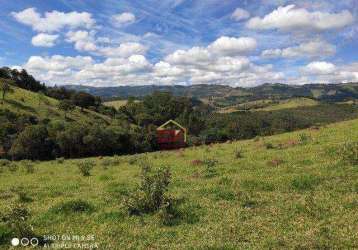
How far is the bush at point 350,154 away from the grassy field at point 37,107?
107m

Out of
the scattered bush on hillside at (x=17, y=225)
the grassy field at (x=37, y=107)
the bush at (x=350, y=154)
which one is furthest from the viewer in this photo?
the grassy field at (x=37, y=107)

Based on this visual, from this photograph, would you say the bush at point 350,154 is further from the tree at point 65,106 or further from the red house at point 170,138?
the tree at point 65,106

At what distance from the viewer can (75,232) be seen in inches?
514

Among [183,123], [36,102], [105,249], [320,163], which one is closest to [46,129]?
[36,102]

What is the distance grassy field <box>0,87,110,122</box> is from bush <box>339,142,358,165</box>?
10730cm

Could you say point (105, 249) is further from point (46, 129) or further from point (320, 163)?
point (46, 129)

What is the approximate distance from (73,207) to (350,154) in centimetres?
1574

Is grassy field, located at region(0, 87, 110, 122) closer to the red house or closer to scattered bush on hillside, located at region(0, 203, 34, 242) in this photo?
the red house

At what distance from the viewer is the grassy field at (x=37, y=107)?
12056 cm

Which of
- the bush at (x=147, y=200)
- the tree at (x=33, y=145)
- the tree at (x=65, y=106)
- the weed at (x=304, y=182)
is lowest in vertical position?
the tree at (x=33, y=145)

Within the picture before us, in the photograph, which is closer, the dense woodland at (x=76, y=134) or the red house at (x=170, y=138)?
the dense woodland at (x=76, y=134)

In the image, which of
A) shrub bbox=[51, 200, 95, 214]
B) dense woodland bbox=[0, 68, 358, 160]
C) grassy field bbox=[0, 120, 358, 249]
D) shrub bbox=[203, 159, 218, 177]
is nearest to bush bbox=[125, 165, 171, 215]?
grassy field bbox=[0, 120, 358, 249]

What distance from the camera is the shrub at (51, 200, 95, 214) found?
15.9 meters

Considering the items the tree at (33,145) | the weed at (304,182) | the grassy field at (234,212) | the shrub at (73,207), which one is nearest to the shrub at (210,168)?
the grassy field at (234,212)
